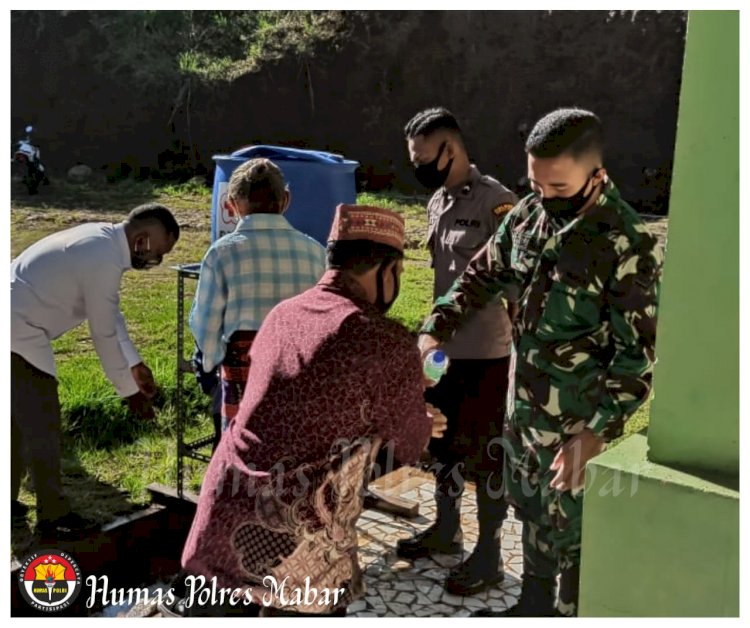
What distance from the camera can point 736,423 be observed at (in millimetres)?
2191

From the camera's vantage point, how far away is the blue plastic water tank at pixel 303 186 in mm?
4332

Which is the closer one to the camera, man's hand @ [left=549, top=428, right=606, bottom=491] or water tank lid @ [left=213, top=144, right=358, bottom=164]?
man's hand @ [left=549, top=428, right=606, bottom=491]

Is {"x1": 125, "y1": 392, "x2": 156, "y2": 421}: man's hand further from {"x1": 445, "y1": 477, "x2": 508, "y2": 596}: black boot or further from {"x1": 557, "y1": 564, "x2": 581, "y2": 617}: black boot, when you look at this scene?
{"x1": 557, "y1": 564, "x2": 581, "y2": 617}: black boot

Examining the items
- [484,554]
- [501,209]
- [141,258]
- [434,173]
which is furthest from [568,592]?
[141,258]

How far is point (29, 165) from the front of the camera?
12.9 m

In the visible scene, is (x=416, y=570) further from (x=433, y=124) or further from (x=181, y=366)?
(x=433, y=124)

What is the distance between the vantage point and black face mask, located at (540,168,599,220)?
279cm

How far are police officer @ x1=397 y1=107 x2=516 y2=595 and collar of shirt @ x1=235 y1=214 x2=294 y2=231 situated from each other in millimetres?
645

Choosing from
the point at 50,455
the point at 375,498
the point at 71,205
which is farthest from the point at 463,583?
the point at 71,205

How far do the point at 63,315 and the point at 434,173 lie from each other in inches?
64.6

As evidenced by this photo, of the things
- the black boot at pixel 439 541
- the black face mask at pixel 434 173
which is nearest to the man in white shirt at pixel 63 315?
the black face mask at pixel 434 173

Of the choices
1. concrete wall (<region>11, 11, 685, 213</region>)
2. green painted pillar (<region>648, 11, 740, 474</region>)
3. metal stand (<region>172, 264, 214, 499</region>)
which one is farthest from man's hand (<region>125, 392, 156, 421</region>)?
concrete wall (<region>11, 11, 685, 213</region>)

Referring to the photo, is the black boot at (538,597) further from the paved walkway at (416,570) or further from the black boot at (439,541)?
the black boot at (439,541)

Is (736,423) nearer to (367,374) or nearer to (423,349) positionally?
(367,374)
